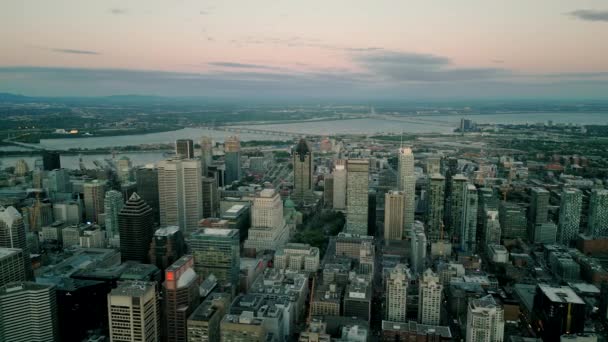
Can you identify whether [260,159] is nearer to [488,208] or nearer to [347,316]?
[488,208]


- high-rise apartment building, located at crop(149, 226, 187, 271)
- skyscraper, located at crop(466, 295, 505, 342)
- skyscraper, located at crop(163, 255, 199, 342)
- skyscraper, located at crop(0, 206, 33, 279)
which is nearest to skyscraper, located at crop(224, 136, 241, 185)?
high-rise apartment building, located at crop(149, 226, 187, 271)

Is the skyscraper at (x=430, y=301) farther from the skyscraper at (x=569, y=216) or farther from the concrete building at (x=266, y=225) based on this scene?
the skyscraper at (x=569, y=216)

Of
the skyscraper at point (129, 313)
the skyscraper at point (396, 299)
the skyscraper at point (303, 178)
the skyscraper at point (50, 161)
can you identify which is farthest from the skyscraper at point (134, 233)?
the skyscraper at point (50, 161)

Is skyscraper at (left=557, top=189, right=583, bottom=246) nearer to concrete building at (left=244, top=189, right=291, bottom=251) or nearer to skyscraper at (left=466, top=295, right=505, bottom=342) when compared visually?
skyscraper at (left=466, top=295, right=505, bottom=342)

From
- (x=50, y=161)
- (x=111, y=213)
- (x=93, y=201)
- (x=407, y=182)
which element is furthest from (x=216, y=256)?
(x=50, y=161)

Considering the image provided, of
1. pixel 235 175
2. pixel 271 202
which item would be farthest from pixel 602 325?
pixel 235 175

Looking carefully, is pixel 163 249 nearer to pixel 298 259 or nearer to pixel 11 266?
pixel 11 266
